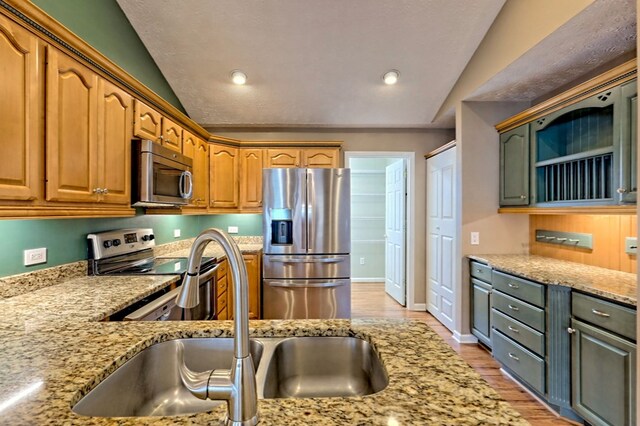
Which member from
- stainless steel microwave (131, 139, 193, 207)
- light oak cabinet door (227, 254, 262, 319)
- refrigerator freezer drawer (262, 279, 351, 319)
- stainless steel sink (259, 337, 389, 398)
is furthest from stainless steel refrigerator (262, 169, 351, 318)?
stainless steel sink (259, 337, 389, 398)

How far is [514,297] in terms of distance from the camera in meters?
2.40

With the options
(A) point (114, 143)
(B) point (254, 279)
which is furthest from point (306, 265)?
(A) point (114, 143)

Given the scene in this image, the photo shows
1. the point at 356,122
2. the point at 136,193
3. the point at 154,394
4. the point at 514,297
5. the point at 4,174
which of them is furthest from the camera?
the point at 356,122

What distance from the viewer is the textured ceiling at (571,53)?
183cm

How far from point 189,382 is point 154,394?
0.56 metres

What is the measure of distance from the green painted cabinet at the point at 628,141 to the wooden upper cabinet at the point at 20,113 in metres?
3.06

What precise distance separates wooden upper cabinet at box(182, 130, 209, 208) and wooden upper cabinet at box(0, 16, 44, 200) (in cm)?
162

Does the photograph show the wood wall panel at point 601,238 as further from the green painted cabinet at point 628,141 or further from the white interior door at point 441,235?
the white interior door at point 441,235

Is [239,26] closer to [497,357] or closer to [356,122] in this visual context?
[356,122]

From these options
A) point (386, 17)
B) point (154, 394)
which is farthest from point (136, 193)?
point (386, 17)

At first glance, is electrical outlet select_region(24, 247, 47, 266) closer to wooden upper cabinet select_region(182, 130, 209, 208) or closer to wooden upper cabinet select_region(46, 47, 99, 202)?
wooden upper cabinet select_region(46, 47, 99, 202)

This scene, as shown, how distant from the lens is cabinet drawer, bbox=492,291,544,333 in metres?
2.15

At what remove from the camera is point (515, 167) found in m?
2.92

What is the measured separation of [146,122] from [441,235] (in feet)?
10.4
